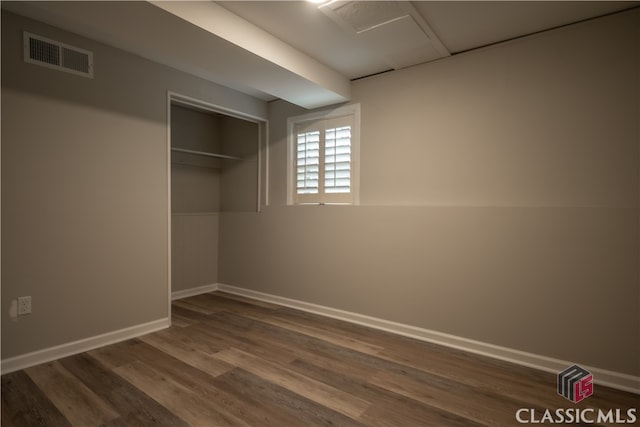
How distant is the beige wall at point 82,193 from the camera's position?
2.32 meters

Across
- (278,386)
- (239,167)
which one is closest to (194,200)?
(239,167)

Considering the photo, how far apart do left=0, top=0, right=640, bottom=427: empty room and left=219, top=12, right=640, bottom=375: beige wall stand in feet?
0.05

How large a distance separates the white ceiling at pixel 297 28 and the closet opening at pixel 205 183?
53.3 inches

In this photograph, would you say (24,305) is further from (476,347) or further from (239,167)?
(476,347)

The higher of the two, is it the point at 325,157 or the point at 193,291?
the point at 325,157

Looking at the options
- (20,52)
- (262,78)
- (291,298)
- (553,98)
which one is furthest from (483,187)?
(20,52)

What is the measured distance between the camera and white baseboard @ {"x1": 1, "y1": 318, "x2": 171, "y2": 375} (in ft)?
7.55

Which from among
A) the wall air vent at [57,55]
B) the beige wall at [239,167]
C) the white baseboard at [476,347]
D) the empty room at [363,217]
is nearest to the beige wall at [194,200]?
the beige wall at [239,167]

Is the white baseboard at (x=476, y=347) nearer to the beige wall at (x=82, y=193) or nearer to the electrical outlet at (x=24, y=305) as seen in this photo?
the beige wall at (x=82, y=193)

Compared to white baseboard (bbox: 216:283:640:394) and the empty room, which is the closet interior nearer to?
the empty room

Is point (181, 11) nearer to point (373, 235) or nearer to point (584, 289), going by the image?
point (373, 235)

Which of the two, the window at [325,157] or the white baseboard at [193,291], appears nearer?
the window at [325,157]

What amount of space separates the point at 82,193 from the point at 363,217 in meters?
2.31

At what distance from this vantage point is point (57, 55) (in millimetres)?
2506
